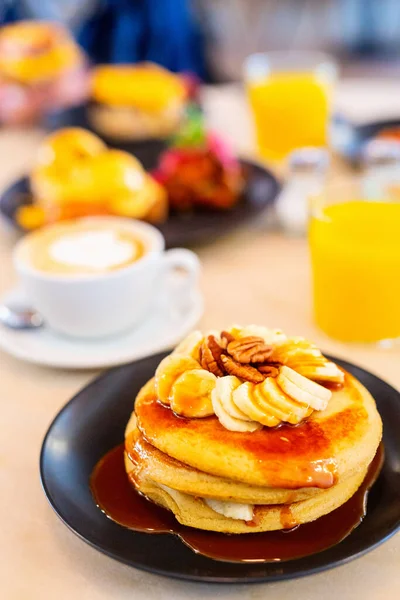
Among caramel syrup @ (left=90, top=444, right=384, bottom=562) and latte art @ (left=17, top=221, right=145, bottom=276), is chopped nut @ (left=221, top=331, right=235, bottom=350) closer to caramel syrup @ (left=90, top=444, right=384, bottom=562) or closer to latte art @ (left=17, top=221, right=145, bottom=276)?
caramel syrup @ (left=90, top=444, right=384, bottom=562)

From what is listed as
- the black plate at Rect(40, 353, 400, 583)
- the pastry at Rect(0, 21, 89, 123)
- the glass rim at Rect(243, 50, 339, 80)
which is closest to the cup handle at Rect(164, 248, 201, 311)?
the black plate at Rect(40, 353, 400, 583)

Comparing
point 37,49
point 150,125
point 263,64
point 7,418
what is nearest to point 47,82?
point 37,49

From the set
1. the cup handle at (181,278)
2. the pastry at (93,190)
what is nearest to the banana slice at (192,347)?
the cup handle at (181,278)

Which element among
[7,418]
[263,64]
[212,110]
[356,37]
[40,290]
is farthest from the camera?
[356,37]

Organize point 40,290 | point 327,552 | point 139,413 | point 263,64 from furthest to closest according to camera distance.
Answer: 1. point 263,64
2. point 40,290
3. point 139,413
4. point 327,552

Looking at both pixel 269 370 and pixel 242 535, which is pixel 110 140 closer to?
pixel 269 370

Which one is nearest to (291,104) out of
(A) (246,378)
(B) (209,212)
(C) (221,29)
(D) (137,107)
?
(D) (137,107)

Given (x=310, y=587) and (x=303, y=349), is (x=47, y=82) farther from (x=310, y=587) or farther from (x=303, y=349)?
(x=310, y=587)

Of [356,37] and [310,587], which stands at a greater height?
[310,587]
